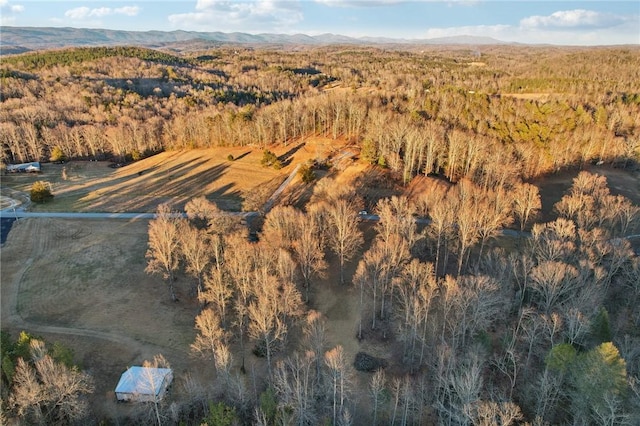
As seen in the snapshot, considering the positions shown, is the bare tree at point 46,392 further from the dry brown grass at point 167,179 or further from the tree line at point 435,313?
the dry brown grass at point 167,179

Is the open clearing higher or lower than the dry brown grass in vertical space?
lower

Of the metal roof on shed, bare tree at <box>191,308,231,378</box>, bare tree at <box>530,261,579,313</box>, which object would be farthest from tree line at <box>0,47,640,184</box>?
the metal roof on shed

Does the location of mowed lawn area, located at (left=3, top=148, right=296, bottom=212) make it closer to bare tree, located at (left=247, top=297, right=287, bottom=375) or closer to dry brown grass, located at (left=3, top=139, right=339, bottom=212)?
dry brown grass, located at (left=3, top=139, right=339, bottom=212)

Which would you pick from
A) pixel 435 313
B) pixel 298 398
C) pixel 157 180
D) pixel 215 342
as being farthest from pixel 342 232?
pixel 157 180

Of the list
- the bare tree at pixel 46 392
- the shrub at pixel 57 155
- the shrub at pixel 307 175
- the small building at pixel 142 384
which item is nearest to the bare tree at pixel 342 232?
the shrub at pixel 307 175

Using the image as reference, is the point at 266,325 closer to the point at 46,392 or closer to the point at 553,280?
the point at 46,392

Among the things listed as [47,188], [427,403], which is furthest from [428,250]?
[47,188]

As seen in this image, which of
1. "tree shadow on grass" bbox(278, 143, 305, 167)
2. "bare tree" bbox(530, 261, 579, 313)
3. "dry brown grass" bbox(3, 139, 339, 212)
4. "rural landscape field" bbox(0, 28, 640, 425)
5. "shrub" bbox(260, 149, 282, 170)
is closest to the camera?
"rural landscape field" bbox(0, 28, 640, 425)

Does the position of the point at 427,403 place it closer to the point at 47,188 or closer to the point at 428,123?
the point at 428,123
